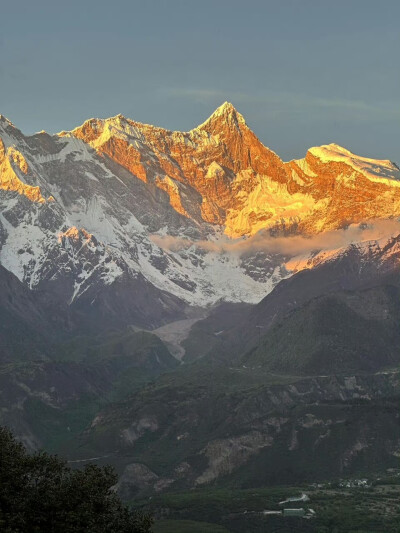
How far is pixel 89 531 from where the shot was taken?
199625mm

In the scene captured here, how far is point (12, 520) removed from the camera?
196 m

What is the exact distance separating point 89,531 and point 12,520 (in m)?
12.4
